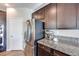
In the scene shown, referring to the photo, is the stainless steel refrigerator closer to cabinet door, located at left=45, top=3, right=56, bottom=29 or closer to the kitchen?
the kitchen

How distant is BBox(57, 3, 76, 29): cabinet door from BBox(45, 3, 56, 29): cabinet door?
21 centimetres

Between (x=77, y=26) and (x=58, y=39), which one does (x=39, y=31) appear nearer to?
(x=58, y=39)

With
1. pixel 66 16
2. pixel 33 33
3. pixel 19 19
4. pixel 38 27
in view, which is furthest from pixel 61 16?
pixel 19 19

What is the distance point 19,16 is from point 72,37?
60.2 inches

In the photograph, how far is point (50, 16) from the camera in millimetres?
3127

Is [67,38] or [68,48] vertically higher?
[67,38]

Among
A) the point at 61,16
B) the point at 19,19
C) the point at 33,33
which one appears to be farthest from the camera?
the point at 33,33

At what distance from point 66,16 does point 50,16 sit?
29.2 inches

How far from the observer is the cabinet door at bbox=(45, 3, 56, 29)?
9.52ft

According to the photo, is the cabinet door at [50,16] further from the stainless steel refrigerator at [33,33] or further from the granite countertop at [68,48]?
the granite countertop at [68,48]

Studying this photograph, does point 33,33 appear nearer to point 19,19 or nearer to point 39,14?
point 19,19

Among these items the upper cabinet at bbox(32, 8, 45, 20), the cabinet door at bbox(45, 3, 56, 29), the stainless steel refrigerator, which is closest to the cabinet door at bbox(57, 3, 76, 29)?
the cabinet door at bbox(45, 3, 56, 29)

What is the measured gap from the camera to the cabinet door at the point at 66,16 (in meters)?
2.23

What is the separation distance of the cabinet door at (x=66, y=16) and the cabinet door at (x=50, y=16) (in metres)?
0.21
